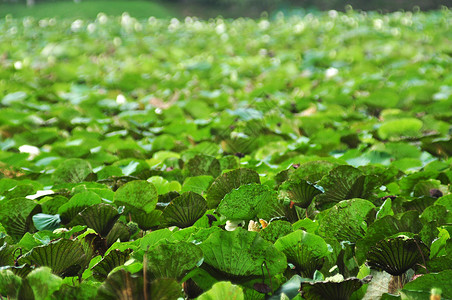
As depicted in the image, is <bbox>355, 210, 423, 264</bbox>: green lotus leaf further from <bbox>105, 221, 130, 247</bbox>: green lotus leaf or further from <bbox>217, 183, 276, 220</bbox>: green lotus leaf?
<bbox>105, 221, 130, 247</bbox>: green lotus leaf

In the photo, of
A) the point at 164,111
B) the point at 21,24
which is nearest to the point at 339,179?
the point at 164,111

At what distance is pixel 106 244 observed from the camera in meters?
1.21

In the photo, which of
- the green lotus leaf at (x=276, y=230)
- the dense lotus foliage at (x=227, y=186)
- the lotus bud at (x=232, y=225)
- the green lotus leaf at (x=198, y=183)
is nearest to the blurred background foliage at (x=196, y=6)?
the dense lotus foliage at (x=227, y=186)

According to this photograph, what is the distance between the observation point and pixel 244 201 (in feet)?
3.79

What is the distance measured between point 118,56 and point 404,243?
6181 mm

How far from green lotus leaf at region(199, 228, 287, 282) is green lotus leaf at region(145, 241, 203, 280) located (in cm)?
3

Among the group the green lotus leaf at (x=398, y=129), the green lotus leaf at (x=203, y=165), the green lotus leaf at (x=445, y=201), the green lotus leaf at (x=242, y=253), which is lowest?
the green lotus leaf at (x=398, y=129)

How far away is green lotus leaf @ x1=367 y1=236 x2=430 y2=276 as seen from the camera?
98cm

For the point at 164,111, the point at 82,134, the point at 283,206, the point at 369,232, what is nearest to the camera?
the point at 369,232

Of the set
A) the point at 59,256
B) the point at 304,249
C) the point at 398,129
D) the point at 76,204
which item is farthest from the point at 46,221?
the point at 398,129

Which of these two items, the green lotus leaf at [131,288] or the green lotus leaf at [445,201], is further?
the green lotus leaf at [445,201]

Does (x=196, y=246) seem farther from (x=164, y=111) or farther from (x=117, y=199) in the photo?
(x=164, y=111)

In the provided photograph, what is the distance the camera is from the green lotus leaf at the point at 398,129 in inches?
94.5

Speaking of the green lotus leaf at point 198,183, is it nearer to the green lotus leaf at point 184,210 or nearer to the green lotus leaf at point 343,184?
the green lotus leaf at point 184,210
